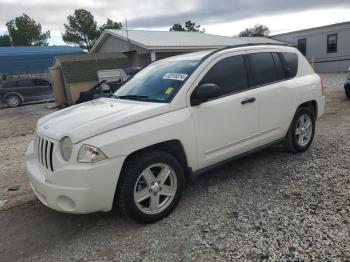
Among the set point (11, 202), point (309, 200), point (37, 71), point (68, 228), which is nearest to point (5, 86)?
point (37, 71)

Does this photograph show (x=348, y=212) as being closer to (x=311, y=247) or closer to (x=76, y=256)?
(x=311, y=247)

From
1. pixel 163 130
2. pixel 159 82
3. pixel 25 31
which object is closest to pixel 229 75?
pixel 159 82

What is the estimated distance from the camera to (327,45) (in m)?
27.6

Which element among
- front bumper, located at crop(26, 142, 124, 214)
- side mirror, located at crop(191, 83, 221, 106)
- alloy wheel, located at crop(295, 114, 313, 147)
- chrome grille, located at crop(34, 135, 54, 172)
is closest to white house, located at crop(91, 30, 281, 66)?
alloy wheel, located at crop(295, 114, 313, 147)

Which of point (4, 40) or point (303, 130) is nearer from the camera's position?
point (303, 130)

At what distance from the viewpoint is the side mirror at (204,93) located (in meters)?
3.80

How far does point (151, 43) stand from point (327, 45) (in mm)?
15125

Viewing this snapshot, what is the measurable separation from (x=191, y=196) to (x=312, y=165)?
1.96 meters

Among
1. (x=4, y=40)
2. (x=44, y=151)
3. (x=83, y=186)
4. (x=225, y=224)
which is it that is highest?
(x=4, y=40)

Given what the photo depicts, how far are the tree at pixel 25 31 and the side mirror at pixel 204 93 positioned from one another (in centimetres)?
5294

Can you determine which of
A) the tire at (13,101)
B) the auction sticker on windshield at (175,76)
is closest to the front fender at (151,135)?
the auction sticker on windshield at (175,76)

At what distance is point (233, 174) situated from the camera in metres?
4.83

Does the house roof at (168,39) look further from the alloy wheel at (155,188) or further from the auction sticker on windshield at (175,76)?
the alloy wheel at (155,188)

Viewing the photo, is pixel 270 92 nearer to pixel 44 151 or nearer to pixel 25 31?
pixel 44 151
